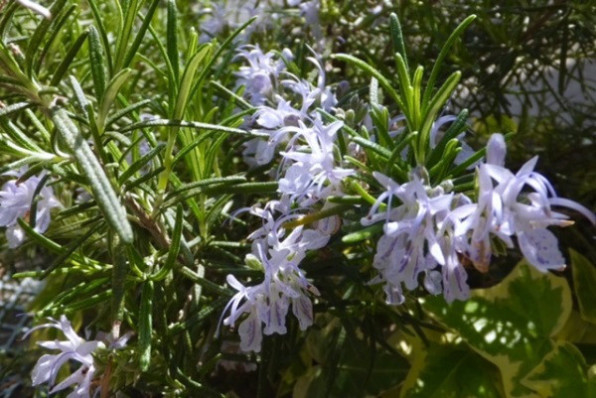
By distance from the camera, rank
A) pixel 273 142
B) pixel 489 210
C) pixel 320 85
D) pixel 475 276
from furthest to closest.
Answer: pixel 475 276 < pixel 320 85 < pixel 273 142 < pixel 489 210

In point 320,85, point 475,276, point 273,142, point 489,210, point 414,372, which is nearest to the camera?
point 489,210

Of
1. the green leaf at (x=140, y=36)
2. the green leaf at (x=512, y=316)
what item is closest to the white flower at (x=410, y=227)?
the green leaf at (x=140, y=36)

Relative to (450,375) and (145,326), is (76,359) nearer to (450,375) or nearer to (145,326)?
(145,326)

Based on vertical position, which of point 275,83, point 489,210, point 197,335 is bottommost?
point 197,335

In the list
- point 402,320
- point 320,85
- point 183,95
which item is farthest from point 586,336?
point 183,95

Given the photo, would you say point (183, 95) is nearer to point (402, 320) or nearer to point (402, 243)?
point (402, 243)

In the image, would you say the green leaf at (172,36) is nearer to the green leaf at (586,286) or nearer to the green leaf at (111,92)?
the green leaf at (111,92)

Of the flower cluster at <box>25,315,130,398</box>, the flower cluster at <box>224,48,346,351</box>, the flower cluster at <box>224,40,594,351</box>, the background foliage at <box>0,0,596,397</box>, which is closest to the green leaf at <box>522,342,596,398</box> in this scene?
the background foliage at <box>0,0,596,397</box>
